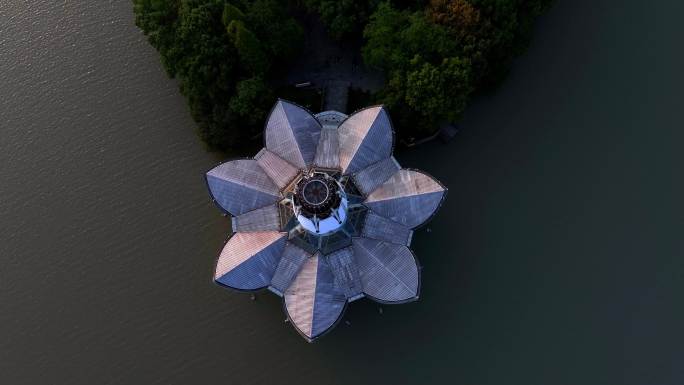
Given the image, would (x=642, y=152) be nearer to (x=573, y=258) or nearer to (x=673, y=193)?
(x=673, y=193)

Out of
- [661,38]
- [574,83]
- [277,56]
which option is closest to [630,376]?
[574,83]

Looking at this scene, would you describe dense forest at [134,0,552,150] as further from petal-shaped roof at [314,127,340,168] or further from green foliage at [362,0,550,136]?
petal-shaped roof at [314,127,340,168]

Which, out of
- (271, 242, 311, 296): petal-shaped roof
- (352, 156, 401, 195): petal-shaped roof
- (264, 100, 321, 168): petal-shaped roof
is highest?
(264, 100, 321, 168): petal-shaped roof

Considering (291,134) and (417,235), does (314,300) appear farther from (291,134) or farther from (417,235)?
(291,134)

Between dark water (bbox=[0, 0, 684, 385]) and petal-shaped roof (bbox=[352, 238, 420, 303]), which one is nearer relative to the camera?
petal-shaped roof (bbox=[352, 238, 420, 303])

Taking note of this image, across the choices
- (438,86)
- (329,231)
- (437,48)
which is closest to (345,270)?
(329,231)

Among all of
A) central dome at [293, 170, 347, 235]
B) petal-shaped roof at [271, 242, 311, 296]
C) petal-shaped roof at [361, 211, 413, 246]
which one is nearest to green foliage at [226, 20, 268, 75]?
central dome at [293, 170, 347, 235]
